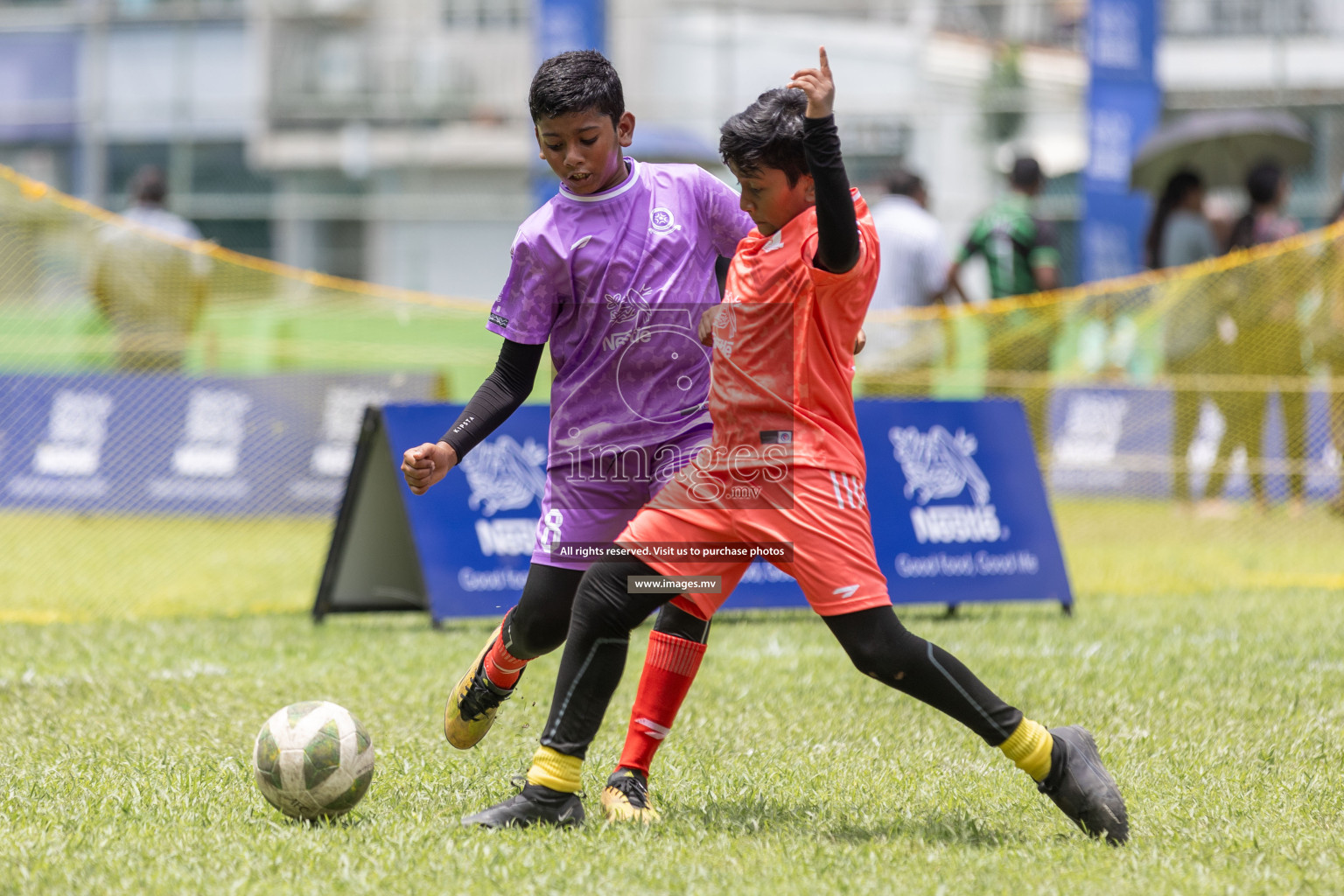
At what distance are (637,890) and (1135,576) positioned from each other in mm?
6632

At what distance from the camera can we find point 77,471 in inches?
469

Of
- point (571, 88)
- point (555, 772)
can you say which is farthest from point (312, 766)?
point (571, 88)

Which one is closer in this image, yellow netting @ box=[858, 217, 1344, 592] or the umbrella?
yellow netting @ box=[858, 217, 1344, 592]

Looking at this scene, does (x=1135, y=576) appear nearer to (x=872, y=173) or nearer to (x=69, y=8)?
(x=872, y=173)

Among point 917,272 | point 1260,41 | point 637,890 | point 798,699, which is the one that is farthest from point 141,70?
point 637,890

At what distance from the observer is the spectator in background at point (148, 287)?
32.8ft

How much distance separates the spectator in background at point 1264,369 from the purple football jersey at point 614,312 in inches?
291

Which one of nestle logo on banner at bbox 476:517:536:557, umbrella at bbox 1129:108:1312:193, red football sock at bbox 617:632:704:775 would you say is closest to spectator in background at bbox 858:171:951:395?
nestle logo on banner at bbox 476:517:536:557

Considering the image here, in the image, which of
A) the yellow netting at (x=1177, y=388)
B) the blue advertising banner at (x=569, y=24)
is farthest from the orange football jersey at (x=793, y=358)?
the blue advertising banner at (x=569, y=24)

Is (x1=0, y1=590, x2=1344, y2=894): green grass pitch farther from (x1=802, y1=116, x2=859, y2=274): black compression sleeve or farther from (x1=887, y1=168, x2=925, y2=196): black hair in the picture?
(x1=887, y1=168, x2=925, y2=196): black hair

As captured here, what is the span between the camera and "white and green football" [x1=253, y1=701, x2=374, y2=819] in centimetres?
378

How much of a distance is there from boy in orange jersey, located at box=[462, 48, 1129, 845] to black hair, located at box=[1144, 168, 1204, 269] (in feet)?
30.0

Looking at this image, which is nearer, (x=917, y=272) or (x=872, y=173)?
(x=917, y=272)

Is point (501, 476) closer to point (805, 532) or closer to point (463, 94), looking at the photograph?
point (805, 532)
